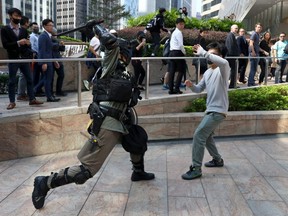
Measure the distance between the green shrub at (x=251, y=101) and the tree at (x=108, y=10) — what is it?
4136 cm

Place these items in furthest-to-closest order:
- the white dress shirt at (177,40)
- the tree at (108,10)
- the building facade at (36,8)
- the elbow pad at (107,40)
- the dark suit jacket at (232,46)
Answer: the building facade at (36,8) < the tree at (108,10) < the dark suit jacket at (232,46) < the white dress shirt at (177,40) < the elbow pad at (107,40)

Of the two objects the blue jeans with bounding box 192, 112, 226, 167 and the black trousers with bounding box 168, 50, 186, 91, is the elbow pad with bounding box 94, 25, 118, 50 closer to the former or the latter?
the blue jeans with bounding box 192, 112, 226, 167

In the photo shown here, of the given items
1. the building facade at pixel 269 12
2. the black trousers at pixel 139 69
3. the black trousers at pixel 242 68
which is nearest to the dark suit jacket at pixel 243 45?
the black trousers at pixel 242 68

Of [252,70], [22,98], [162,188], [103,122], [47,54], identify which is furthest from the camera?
[252,70]

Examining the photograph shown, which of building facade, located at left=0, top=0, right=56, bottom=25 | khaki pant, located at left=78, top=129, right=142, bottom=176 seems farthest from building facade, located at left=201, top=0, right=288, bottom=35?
building facade, located at left=0, top=0, right=56, bottom=25

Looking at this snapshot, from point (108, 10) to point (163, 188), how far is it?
151 feet

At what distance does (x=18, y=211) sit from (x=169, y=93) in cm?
448

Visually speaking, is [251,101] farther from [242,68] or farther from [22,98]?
[22,98]

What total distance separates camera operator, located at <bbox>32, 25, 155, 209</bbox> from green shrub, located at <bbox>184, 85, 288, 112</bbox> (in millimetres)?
3593

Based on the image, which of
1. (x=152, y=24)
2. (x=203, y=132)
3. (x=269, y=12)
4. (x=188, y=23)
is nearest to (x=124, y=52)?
(x=203, y=132)

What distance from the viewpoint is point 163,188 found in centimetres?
434

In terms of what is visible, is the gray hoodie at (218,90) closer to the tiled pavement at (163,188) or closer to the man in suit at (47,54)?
the tiled pavement at (163,188)

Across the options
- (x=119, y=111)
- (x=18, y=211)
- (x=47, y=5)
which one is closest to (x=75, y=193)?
(x=18, y=211)

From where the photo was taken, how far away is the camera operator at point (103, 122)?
3646 millimetres
